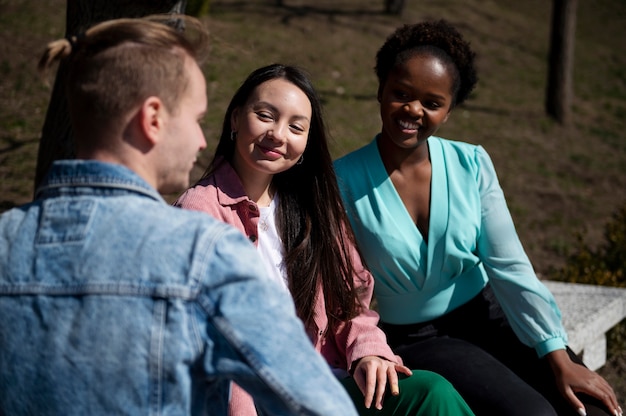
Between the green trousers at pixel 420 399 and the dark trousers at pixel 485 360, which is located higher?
the green trousers at pixel 420 399

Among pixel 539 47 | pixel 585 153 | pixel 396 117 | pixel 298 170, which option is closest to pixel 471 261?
pixel 396 117

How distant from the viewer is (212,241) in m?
1.44

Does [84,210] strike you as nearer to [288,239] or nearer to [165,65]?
[165,65]

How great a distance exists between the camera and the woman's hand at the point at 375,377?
2.40 meters

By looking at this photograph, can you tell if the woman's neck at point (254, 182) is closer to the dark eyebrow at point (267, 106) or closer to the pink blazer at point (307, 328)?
the pink blazer at point (307, 328)

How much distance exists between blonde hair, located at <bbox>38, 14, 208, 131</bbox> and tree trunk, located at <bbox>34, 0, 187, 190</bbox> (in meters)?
2.20

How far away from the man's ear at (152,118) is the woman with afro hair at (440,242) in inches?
59.6

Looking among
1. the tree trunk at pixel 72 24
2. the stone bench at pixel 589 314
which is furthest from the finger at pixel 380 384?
the tree trunk at pixel 72 24

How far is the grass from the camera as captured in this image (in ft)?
24.0

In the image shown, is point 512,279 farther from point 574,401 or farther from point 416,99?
point 416,99

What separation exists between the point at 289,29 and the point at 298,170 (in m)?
9.25

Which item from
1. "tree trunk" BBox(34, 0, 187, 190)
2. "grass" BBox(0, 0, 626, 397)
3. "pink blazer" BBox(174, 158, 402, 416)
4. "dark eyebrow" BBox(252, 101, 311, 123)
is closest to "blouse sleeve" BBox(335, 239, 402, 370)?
"pink blazer" BBox(174, 158, 402, 416)

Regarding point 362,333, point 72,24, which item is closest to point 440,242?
point 362,333

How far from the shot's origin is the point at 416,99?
3.04 metres
